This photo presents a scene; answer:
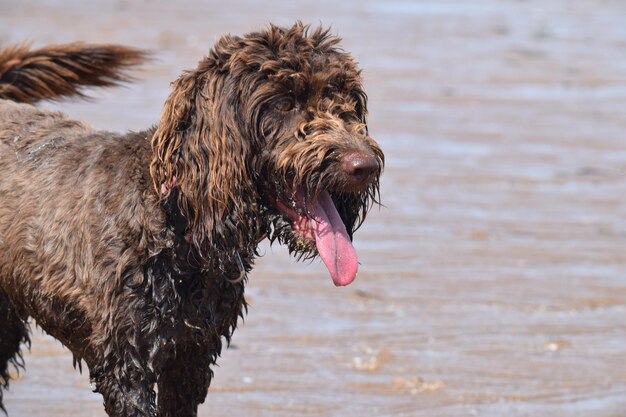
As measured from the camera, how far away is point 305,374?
7082 millimetres

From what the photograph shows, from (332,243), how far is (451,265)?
14.0 ft

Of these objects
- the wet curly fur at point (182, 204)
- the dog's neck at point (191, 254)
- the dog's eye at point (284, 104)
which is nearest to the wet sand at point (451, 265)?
the wet curly fur at point (182, 204)

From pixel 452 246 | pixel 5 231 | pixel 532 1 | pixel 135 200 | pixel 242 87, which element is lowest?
pixel 532 1

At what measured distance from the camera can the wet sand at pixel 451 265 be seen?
693 centimetres

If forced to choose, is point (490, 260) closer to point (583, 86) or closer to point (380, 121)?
point (380, 121)

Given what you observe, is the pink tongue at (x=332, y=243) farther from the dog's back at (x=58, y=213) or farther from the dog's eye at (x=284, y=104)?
the dog's back at (x=58, y=213)

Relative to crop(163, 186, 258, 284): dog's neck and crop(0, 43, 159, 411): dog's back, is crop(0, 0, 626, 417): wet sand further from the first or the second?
crop(163, 186, 258, 284): dog's neck

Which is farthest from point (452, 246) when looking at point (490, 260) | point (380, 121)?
point (380, 121)

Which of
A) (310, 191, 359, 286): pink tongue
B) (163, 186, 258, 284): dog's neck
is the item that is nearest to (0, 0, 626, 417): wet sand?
(163, 186, 258, 284): dog's neck

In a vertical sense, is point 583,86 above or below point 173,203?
below

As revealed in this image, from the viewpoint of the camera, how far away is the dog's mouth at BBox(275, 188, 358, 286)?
4789mm

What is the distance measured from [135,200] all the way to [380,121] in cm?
786

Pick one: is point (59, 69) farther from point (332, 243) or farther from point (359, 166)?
point (359, 166)

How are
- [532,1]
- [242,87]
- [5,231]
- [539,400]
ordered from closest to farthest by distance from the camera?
[242,87] < [5,231] < [539,400] < [532,1]
